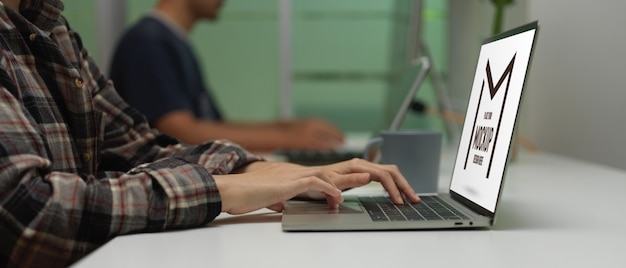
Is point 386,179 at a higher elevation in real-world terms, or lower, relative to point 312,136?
higher

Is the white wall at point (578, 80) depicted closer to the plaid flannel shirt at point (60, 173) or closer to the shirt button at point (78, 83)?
the plaid flannel shirt at point (60, 173)

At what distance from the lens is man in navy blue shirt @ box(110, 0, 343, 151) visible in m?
2.13

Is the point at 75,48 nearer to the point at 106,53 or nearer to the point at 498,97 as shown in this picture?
the point at 498,97

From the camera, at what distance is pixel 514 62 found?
0.69 metres

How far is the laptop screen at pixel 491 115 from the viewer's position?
66 cm

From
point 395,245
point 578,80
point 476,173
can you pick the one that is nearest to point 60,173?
point 395,245

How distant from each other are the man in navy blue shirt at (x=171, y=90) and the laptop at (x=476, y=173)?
1312 millimetres

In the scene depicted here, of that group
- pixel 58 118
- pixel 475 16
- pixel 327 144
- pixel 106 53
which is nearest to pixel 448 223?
pixel 58 118

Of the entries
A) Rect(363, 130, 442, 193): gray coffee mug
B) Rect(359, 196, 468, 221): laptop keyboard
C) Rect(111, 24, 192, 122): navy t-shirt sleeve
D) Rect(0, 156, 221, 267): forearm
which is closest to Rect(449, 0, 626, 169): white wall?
Rect(363, 130, 442, 193): gray coffee mug

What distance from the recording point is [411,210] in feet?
2.47

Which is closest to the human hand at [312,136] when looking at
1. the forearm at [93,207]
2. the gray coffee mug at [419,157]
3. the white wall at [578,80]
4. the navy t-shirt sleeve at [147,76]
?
the navy t-shirt sleeve at [147,76]

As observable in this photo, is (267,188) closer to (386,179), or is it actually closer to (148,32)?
(386,179)

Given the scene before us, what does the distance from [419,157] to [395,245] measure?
40 cm

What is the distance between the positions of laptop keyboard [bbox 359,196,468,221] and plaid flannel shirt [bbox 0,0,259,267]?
0.19 metres
